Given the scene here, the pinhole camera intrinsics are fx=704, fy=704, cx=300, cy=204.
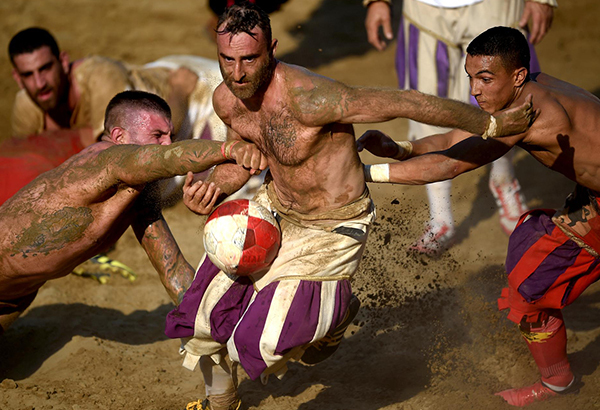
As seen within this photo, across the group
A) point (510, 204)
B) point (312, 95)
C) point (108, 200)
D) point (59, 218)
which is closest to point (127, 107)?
point (108, 200)

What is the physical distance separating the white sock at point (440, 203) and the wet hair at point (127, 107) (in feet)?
9.04

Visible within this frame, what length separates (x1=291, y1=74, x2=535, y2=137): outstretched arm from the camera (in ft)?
11.3

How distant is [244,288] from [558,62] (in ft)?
22.9

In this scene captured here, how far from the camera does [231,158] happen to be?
365 centimetres

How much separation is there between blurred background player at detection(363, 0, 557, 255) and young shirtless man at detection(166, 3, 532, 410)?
Answer: 87.4 inches

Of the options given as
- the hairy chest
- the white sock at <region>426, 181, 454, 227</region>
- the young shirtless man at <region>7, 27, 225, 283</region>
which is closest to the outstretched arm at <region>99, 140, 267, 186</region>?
the hairy chest

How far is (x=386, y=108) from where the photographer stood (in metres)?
3.44

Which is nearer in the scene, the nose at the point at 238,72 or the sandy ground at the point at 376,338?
the nose at the point at 238,72

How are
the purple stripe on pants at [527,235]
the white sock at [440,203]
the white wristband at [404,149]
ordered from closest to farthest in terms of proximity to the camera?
the purple stripe on pants at [527,235]
the white wristband at [404,149]
the white sock at [440,203]

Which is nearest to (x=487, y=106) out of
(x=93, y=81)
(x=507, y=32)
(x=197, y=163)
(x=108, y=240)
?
(x=507, y=32)

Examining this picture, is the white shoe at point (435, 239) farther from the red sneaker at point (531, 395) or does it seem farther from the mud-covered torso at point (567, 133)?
the mud-covered torso at point (567, 133)

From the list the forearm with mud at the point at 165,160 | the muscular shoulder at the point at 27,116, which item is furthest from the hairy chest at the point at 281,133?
the muscular shoulder at the point at 27,116

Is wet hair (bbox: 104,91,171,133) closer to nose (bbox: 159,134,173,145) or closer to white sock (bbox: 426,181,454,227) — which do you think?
nose (bbox: 159,134,173,145)

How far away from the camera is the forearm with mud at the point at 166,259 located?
14.3 feet
